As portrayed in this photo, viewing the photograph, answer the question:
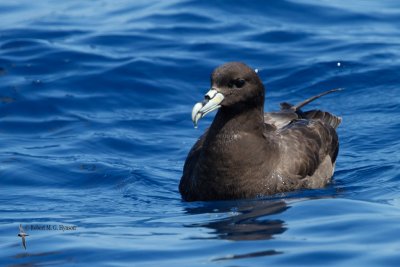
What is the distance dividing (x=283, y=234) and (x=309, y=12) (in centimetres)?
1060

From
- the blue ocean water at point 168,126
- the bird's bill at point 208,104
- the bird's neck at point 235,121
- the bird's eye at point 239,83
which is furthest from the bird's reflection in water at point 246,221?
the bird's eye at point 239,83

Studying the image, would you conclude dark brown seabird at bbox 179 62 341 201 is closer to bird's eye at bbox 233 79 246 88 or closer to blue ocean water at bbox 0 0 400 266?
bird's eye at bbox 233 79 246 88

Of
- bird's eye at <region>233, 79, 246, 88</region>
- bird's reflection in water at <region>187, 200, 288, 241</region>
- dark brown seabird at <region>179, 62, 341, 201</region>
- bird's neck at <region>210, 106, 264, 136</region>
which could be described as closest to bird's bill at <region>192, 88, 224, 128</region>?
dark brown seabird at <region>179, 62, 341, 201</region>

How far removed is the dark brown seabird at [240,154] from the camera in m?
10.0

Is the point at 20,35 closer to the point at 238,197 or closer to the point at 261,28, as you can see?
the point at 261,28

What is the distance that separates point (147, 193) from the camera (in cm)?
1114

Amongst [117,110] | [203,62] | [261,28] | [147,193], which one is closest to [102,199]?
[147,193]

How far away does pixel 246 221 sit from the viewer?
9086 millimetres

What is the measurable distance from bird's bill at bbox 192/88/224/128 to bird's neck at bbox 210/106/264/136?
0.37 metres

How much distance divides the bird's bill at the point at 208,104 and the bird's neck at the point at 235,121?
1.21 feet

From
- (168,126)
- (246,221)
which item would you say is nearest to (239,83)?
(246,221)

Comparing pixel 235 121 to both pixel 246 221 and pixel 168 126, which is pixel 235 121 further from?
pixel 168 126

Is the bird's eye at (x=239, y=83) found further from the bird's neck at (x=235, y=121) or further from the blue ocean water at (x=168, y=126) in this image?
the blue ocean water at (x=168, y=126)

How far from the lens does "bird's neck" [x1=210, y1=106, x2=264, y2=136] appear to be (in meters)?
10.3
